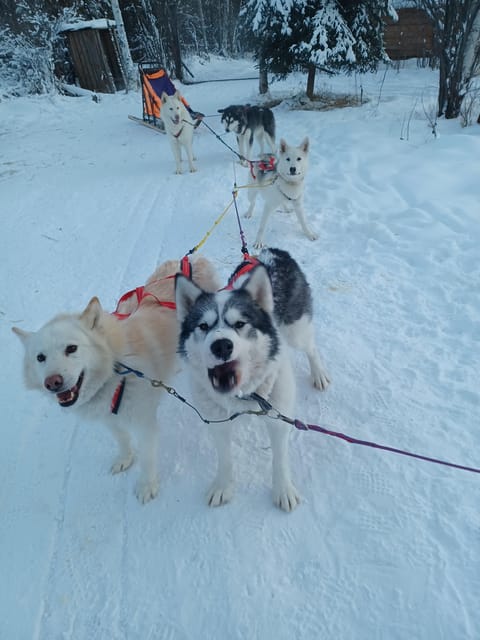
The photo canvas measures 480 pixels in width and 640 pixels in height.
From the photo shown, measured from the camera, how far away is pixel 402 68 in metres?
13.9

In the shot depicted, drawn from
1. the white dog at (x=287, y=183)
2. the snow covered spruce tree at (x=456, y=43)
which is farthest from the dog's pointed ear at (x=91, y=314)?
the snow covered spruce tree at (x=456, y=43)

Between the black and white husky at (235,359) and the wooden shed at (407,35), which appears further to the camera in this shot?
the wooden shed at (407,35)

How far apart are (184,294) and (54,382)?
0.70 meters

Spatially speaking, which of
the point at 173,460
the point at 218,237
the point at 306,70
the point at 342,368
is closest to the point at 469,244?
the point at 342,368

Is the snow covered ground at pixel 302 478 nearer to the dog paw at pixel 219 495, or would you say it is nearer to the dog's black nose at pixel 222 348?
the dog paw at pixel 219 495

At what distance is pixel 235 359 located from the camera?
149 centimetres

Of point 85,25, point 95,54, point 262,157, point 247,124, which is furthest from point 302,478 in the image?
point 95,54

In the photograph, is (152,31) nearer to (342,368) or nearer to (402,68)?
(402,68)

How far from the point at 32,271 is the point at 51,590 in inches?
144

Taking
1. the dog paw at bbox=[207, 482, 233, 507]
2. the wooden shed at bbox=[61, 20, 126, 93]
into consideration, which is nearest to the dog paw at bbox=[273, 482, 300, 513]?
the dog paw at bbox=[207, 482, 233, 507]

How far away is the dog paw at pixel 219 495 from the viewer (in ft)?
6.43

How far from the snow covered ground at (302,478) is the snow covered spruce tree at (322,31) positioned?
6053 mm

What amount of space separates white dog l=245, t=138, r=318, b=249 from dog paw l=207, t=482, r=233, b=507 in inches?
125

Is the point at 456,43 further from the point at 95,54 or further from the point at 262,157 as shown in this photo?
the point at 95,54
